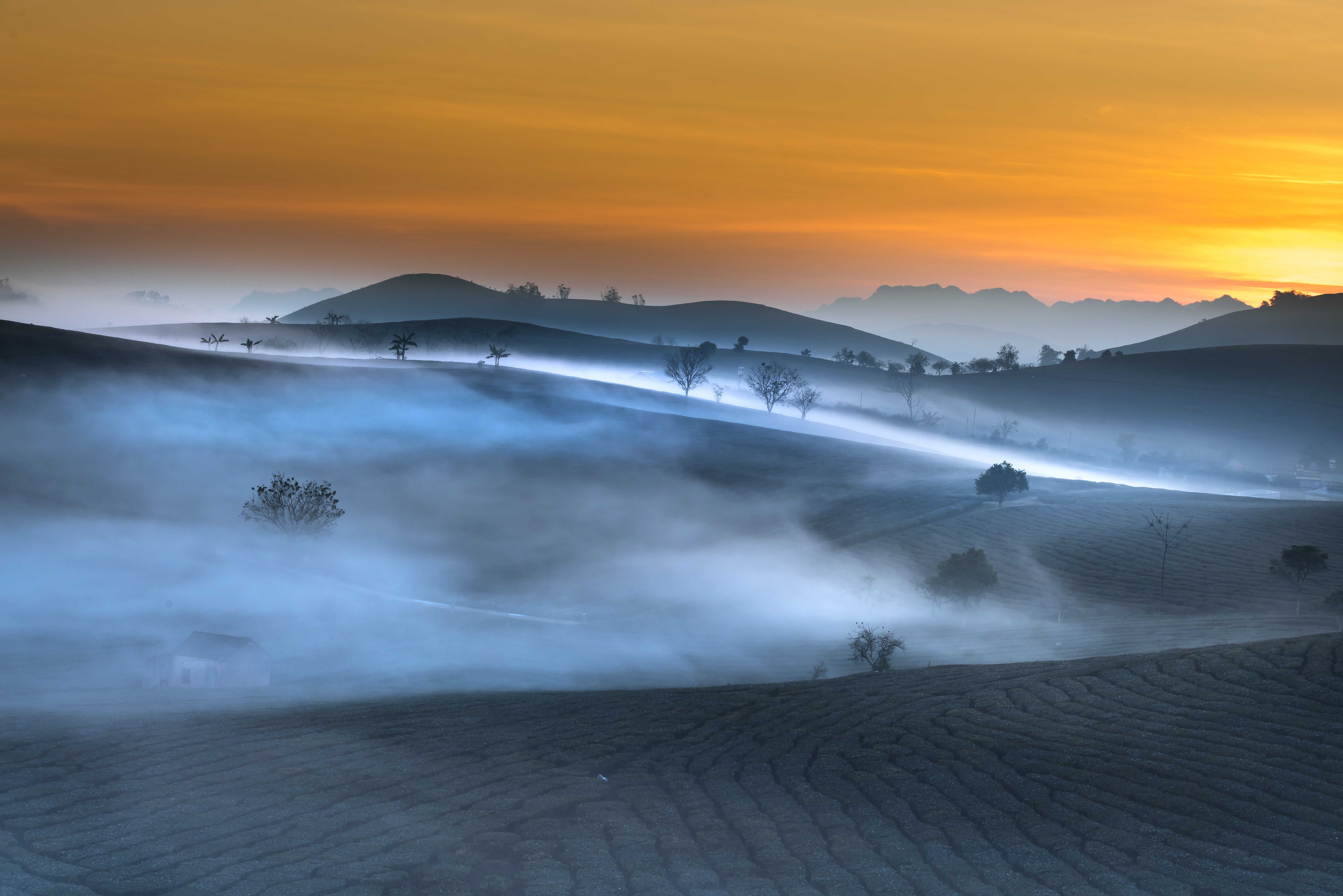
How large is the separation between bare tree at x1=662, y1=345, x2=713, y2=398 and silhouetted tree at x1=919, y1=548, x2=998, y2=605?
89.8m

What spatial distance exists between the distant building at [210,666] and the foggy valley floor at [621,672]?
0.95 meters

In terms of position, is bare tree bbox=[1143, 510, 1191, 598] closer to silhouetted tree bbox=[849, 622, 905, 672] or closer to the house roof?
silhouetted tree bbox=[849, 622, 905, 672]

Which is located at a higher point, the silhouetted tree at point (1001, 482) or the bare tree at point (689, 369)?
the bare tree at point (689, 369)

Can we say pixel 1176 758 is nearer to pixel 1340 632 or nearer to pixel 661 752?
pixel 661 752

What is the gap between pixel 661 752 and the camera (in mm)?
21469

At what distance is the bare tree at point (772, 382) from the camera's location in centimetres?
13750

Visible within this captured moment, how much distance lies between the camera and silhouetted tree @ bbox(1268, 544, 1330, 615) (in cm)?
4231

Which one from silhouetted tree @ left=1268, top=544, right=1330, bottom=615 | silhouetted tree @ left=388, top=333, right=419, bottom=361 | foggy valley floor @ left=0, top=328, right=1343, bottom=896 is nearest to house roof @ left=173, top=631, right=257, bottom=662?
foggy valley floor @ left=0, top=328, right=1343, bottom=896

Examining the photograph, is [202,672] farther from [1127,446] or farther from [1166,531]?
[1127,446]

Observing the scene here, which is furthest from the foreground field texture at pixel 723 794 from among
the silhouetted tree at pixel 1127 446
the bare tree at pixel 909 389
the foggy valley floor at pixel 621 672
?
the bare tree at pixel 909 389

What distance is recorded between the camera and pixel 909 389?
15362 centimetres

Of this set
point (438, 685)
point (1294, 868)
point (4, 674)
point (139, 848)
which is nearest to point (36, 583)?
point (4, 674)

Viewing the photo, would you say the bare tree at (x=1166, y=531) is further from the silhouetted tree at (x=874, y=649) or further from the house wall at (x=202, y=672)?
the house wall at (x=202, y=672)

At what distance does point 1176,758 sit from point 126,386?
290 ft
